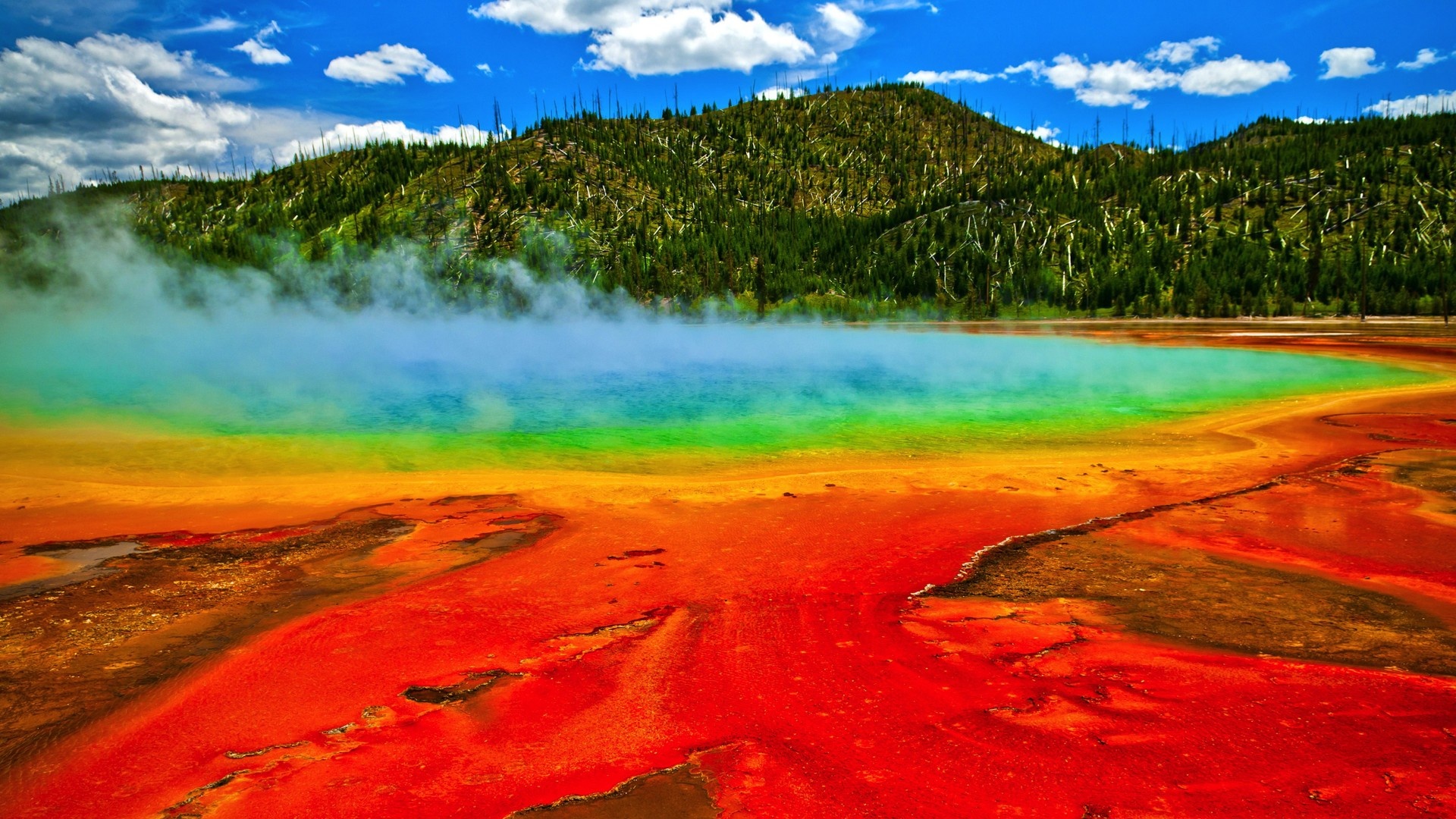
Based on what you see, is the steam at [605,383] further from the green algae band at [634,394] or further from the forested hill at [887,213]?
the forested hill at [887,213]

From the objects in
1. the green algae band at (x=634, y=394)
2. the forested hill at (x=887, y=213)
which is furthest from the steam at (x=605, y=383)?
the forested hill at (x=887, y=213)

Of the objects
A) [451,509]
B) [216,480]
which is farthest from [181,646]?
[216,480]

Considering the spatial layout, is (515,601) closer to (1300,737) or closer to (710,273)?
(1300,737)

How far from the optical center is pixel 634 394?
1011 inches

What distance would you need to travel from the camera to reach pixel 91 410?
73.8ft

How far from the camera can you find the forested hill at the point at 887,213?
265 ft

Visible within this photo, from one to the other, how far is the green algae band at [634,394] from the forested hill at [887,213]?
40.9 metres

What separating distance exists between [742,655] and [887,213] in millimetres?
120796

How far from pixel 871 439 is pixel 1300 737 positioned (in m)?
12.0

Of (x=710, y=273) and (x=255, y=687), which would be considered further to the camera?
(x=710, y=273)

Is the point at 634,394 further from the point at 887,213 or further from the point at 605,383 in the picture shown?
the point at 887,213

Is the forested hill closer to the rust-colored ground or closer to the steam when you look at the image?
the steam

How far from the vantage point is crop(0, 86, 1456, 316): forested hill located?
80.9 metres

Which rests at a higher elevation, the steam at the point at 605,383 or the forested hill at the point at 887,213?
the forested hill at the point at 887,213
